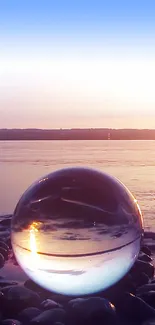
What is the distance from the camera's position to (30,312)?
17.5 feet

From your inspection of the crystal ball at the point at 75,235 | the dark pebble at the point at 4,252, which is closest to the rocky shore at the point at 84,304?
the crystal ball at the point at 75,235

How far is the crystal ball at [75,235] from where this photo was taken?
18.5 ft

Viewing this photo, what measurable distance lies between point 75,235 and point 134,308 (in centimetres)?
98

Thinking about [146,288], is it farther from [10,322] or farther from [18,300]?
[10,322]

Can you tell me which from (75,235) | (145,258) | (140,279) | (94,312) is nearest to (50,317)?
(94,312)

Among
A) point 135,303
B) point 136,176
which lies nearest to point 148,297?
point 135,303

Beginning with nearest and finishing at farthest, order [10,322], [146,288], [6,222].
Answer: [10,322] < [146,288] < [6,222]

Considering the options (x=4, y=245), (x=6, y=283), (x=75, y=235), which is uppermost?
(x=75, y=235)

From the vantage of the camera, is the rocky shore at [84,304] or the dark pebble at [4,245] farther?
the dark pebble at [4,245]

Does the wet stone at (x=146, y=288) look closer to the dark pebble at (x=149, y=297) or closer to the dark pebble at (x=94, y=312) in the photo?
the dark pebble at (x=149, y=297)

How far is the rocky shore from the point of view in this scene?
512 centimetres

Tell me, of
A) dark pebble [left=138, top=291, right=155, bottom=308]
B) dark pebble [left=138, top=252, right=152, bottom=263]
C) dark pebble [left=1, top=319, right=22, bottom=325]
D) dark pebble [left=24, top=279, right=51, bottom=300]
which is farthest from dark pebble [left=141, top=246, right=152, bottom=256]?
dark pebble [left=1, top=319, right=22, bottom=325]

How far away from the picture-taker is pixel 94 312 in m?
5.13

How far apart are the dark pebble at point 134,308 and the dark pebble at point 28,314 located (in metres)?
0.89
